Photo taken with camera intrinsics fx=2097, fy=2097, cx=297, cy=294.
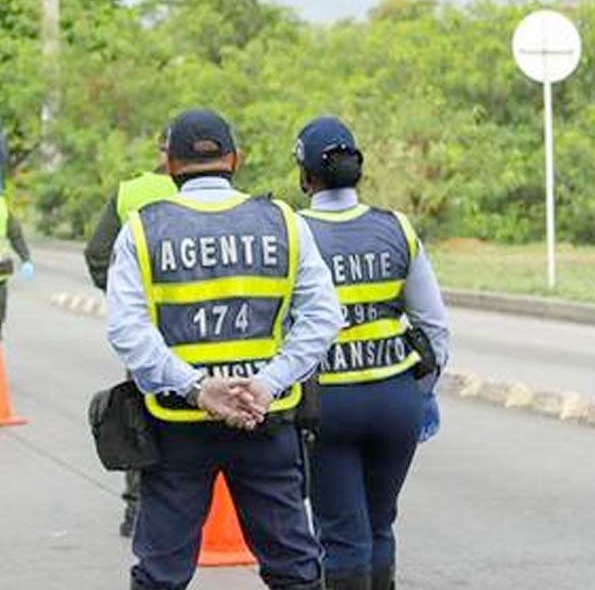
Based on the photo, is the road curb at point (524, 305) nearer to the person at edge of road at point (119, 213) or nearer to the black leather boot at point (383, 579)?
the person at edge of road at point (119, 213)

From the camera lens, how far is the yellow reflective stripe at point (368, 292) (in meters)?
6.96

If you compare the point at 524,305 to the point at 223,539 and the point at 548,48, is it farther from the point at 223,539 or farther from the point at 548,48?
the point at 223,539

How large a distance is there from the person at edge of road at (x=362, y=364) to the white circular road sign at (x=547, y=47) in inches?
696

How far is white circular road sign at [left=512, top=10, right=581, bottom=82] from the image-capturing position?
24.5 m

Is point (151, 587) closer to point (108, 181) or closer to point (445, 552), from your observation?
point (445, 552)

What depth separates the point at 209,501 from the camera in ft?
20.7

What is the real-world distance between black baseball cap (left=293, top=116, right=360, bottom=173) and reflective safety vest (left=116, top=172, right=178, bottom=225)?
2212 mm

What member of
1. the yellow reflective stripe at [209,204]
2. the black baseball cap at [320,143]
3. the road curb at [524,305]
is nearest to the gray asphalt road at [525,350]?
the road curb at [524,305]

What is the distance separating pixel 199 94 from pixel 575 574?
34660 millimetres

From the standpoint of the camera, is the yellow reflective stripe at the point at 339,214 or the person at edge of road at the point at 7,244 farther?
the person at edge of road at the point at 7,244

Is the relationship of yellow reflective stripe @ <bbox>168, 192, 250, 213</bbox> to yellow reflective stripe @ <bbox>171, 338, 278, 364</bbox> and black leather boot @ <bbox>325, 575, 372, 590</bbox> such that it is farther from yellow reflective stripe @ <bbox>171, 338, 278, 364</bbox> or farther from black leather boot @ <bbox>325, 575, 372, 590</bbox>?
black leather boot @ <bbox>325, 575, 372, 590</bbox>

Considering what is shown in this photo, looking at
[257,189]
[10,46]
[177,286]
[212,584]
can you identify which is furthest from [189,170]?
[10,46]

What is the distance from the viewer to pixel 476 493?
11.0m

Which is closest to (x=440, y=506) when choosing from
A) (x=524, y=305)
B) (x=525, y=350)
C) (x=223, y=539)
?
(x=223, y=539)
